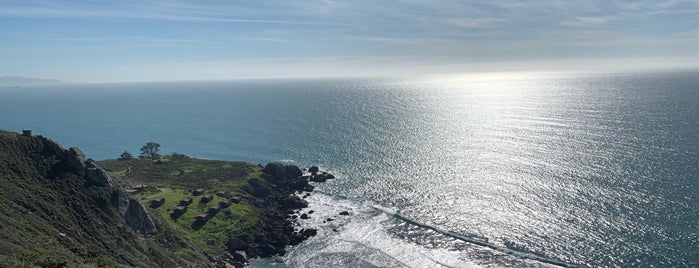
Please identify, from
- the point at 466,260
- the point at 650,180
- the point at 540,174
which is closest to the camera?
the point at 466,260

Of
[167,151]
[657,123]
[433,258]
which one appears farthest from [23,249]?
[657,123]

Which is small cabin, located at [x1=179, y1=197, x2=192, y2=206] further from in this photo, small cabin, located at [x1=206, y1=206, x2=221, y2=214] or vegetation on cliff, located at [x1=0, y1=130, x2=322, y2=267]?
small cabin, located at [x1=206, y1=206, x2=221, y2=214]

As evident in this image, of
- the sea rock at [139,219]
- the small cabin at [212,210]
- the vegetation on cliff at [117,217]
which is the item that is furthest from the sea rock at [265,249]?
the sea rock at [139,219]

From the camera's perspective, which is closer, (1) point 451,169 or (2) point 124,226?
(2) point 124,226

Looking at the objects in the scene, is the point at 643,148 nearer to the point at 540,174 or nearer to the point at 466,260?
the point at 540,174

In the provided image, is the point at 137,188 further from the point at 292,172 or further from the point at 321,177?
the point at 321,177
